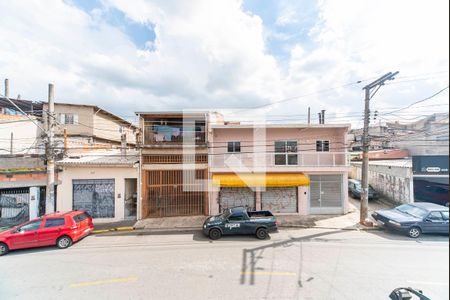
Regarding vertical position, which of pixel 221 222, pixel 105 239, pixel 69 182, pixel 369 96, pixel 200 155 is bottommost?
pixel 105 239

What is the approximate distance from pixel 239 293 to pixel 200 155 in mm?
9518

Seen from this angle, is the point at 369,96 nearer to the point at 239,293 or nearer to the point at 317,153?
the point at 317,153

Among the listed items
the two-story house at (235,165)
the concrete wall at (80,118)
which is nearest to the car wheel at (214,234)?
→ the two-story house at (235,165)

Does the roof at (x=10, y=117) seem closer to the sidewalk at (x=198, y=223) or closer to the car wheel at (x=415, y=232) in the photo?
the sidewalk at (x=198, y=223)

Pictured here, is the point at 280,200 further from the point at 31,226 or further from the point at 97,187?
the point at 31,226

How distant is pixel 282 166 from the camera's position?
45.6ft

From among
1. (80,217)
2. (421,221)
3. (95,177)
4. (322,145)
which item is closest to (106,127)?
(95,177)

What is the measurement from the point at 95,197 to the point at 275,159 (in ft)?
39.9

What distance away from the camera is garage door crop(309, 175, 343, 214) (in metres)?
14.4

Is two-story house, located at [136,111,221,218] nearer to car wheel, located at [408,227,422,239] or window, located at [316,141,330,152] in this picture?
window, located at [316,141,330,152]

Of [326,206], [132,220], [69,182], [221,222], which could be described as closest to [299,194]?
[326,206]

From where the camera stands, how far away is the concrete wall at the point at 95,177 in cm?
1286

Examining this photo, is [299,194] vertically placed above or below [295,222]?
above

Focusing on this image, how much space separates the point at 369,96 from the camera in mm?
11906
